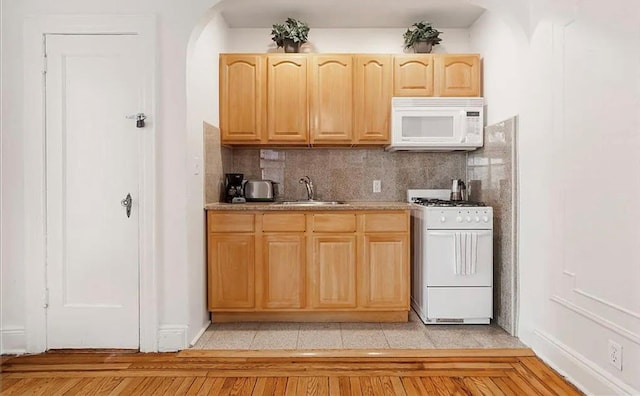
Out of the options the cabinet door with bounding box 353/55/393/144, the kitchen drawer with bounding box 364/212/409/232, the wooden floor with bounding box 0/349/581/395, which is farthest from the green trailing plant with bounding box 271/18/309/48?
the wooden floor with bounding box 0/349/581/395

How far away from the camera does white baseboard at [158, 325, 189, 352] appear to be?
9.33 feet

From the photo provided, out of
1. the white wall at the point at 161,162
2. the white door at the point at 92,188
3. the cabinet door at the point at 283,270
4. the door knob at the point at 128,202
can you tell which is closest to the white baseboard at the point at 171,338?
the white wall at the point at 161,162

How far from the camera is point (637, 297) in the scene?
1935 mm

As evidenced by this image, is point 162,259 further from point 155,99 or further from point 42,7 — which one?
point 42,7

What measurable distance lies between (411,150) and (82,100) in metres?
2.66

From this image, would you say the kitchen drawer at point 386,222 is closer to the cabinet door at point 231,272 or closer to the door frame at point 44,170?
the cabinet door at point 231,272

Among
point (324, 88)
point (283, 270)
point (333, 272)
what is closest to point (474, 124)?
point (324, 88)

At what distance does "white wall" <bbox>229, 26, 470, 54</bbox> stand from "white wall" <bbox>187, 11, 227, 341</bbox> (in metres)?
0.50

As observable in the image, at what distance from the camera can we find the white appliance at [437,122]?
3.61 metres

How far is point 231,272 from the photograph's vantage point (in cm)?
336

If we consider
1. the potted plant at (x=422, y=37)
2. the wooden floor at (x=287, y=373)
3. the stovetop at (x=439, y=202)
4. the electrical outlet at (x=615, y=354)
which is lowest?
the wooden floor at (x=287, y=373)

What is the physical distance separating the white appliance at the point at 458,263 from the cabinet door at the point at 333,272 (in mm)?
569

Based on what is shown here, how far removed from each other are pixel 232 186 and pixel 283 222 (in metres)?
0.77

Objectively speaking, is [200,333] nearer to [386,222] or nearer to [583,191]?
[386,222]
